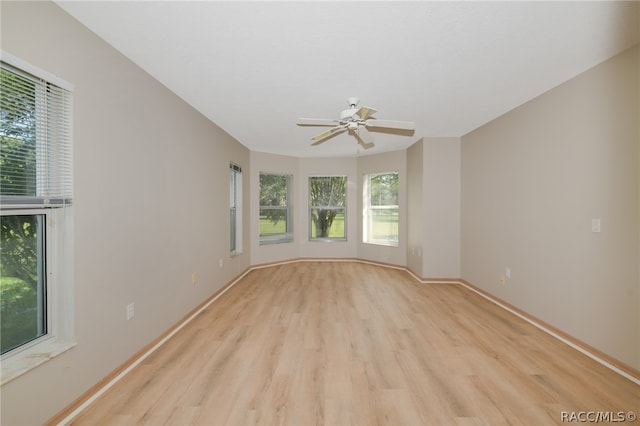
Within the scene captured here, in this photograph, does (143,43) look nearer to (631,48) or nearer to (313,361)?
(313,361)

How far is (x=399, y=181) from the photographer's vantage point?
5684 millimetres

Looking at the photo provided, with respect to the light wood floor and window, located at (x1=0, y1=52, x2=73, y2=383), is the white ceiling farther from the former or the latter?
the light wood floor

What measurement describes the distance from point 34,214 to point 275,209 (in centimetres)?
469

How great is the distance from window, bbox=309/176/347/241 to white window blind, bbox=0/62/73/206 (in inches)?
200

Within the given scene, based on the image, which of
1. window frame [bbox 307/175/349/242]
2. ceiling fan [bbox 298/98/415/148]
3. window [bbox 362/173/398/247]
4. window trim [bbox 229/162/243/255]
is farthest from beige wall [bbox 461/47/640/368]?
window trim [bbox 229/162/243/255]

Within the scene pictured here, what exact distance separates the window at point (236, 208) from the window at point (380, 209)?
2.70 metres

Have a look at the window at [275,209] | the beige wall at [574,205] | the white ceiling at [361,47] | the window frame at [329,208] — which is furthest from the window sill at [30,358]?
the window frame at [329,208]

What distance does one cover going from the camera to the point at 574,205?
2572mm

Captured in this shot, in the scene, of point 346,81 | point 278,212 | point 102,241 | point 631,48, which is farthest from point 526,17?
point 278,212

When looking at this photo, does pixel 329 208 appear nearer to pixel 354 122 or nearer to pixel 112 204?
pixel 354 122

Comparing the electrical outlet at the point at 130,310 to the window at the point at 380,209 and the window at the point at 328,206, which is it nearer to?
the window at the point at 328,206

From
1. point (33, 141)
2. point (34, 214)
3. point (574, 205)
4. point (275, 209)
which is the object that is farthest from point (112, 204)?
point (275, 209)

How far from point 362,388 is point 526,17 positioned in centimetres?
260

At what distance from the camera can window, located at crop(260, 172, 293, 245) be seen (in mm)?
6039
